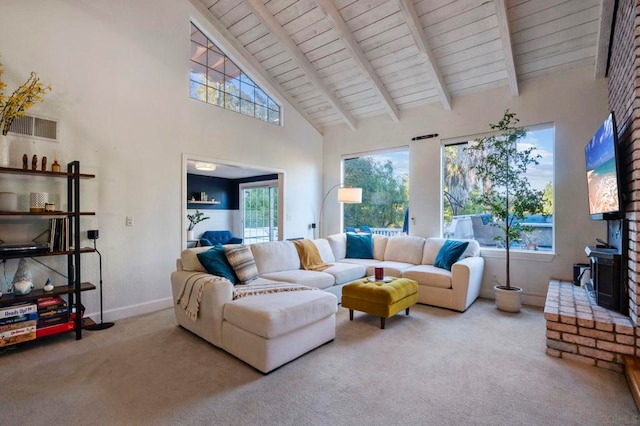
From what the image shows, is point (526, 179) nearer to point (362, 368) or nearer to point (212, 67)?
point (362, 368)

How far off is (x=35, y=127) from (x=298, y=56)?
3214 millimetres

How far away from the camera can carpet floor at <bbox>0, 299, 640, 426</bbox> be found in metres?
1.85

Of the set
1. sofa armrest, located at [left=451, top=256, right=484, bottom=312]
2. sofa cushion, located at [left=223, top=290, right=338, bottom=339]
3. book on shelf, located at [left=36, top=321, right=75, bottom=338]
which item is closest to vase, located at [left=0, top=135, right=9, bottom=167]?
book on shelf, located at [left=36, top=321, right=75, bottom=338]

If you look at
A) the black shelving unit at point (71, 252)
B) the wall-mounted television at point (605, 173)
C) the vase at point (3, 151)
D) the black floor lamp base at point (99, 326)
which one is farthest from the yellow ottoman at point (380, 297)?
the vase at point (3, 151)

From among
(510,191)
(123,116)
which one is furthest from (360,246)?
(123,116)

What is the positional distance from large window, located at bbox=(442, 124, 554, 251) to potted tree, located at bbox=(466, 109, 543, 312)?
0.15 m

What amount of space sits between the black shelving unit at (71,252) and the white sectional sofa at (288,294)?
827 millimetres

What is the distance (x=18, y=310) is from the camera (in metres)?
2.68

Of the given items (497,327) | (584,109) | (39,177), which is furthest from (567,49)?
(39,177)

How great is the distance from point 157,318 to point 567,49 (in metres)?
5.55

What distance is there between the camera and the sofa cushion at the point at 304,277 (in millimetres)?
3576

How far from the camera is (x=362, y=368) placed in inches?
94.3

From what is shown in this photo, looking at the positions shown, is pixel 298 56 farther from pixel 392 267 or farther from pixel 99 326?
pixel 99 326

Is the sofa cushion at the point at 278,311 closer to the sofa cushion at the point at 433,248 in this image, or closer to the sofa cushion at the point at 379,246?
the sofa cushion at the point at 433,248
